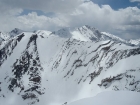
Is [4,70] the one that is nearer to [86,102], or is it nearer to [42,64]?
[42,64]

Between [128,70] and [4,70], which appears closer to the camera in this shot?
[128,70]

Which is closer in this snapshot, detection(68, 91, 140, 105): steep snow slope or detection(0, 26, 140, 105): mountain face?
detection(68, 91, 140, 105): steep snow slope

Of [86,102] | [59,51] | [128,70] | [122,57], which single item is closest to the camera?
[86,102]

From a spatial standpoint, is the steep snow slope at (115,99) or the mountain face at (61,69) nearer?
the steep snow slope at (115,99)

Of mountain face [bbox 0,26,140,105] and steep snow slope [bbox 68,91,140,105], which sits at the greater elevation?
mountain face [bbox 0,26,140,105]

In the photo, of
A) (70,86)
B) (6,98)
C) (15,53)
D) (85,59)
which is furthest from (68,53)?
(6,98)

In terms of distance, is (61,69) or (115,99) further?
(61,69)

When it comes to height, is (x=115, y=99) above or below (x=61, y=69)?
below

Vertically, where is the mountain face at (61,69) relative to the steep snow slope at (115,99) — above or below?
above
